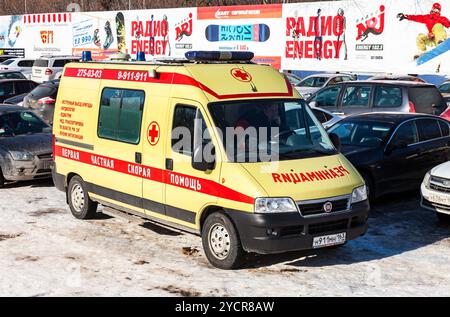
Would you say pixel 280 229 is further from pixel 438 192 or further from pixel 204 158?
pixel 438 192

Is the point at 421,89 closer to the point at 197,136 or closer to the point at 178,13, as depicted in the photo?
the point at 197,136

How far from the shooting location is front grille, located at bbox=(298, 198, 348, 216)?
765 centimetres

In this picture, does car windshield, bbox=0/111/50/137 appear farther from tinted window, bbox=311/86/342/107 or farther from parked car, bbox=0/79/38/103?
parked car, bbox=0/79/38/103

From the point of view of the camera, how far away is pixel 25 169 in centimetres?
1265

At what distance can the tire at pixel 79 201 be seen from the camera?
10234mm

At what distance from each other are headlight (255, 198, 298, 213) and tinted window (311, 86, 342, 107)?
10.1 meters

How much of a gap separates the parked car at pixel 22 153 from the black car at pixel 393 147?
16.9 ft

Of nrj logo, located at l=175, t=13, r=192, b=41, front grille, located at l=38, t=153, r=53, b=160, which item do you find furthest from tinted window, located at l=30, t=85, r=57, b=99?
nrj logo, located at l=175, t=13, r=192, b=41

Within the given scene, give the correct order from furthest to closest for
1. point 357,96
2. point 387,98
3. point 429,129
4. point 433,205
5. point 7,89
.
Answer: point 7,89 < point 357,96 < point 387,98 < point 429,129 < point 433,205

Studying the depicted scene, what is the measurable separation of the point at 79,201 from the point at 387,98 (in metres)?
8.40

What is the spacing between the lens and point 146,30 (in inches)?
1522

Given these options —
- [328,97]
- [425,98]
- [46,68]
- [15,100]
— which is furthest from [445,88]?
[46,68]
